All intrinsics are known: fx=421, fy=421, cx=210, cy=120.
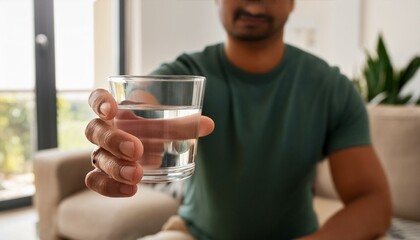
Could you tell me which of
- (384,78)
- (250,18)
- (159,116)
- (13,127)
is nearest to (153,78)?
(159,116)

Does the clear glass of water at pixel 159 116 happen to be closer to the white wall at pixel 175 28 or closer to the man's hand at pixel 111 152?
the man's hand at pixel 111 152

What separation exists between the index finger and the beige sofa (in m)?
0.16

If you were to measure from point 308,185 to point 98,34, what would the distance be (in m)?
0.35

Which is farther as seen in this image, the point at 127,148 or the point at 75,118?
the point at 75,118

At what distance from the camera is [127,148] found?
230mm

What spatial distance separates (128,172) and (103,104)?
0.04m

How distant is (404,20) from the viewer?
1550 millimetres

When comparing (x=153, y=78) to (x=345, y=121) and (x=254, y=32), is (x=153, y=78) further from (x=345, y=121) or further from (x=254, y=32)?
(x=345, y=121)

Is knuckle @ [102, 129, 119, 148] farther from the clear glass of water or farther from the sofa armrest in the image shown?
the sofa armrest

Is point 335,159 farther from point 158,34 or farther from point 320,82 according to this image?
point 158,34

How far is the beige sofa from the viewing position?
480 millimetres

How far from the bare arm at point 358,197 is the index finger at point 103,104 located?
305 millimetres

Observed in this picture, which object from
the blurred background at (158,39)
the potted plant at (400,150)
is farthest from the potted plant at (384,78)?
the potted plant at (400,150)

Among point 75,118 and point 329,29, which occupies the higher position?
point 329,29
